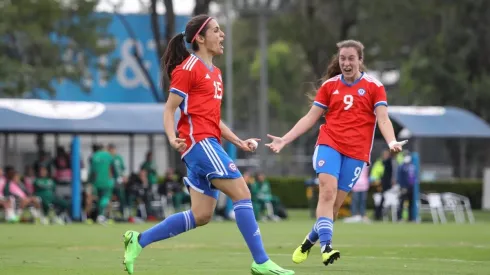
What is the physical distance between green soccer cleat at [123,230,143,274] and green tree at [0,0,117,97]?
32.3 m

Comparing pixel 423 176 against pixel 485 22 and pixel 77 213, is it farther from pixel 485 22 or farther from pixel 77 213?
pixel 77 213

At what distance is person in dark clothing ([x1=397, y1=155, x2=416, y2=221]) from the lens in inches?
1234

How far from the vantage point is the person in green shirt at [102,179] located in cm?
2759

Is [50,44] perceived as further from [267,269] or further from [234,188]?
Answer: [267,269]

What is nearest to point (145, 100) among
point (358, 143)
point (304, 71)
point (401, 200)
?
point (401, 200)

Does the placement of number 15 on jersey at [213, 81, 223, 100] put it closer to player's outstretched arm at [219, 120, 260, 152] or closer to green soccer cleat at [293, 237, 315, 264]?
player's outstretched arm at [219, 120, 260, 152]

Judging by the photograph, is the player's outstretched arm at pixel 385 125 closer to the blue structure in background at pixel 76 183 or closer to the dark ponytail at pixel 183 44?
the dark ponytail at pixel 183 44

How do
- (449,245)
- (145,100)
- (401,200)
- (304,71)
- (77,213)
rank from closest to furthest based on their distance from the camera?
(449,245)
(77,213)
(401,200)
(145,100)
(304,71)

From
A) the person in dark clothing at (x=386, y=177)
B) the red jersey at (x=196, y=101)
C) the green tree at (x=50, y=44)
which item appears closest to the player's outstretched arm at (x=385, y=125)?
the red jersey at (x=196, y=101)

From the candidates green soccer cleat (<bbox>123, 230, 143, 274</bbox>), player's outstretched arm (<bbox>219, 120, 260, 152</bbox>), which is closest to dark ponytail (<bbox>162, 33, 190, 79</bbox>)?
player's outstretched arm (<bbox>219, 120, 260, 152</bbox>)

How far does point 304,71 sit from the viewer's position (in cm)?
8012

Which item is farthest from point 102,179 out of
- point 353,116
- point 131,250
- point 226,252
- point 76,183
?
point 131,250

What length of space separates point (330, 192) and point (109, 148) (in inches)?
695

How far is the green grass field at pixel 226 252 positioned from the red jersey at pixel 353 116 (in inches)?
46.9
